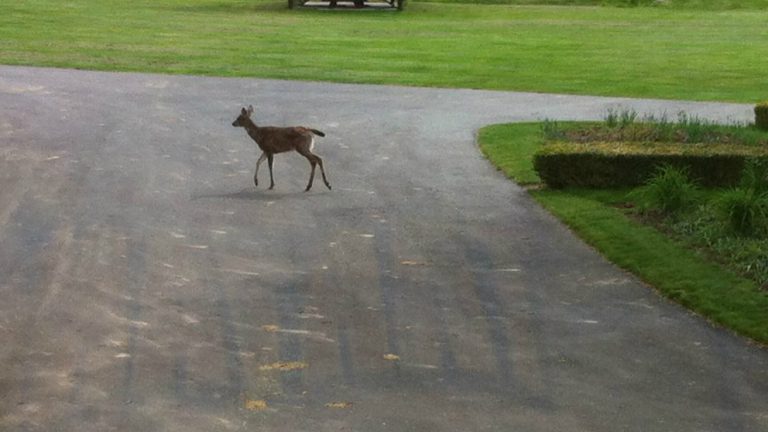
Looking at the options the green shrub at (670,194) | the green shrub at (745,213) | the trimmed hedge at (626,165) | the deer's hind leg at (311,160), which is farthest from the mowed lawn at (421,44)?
the green shrub at (745,213)

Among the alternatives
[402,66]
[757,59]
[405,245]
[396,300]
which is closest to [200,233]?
[405,245]

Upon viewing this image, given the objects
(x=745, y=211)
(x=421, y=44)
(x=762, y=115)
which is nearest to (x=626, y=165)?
(x=745, y=211)

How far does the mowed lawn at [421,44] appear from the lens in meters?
31.7

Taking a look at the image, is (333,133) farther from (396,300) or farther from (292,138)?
(396,300)

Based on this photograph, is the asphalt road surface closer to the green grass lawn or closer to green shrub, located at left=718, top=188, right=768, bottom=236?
the green grass lawn

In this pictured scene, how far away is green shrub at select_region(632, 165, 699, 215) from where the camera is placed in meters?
16.4

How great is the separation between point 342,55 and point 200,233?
21161 millimetres

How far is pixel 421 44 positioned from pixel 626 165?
21.1 meters

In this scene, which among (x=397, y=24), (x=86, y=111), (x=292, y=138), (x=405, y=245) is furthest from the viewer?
(x=397, y=24)

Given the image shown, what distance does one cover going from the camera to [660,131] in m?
20.1

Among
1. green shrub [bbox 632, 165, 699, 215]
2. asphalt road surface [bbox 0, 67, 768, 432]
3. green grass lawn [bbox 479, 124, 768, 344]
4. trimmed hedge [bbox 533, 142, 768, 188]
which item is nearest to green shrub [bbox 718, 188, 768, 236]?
green grass lawn [bbox 479, 124, 768, 344]

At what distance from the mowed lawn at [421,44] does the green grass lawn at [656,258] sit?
11.7 meters

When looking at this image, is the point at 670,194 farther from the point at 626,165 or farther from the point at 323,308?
the point at 323,308

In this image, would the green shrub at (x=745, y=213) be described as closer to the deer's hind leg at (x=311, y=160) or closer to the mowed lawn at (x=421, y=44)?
the deer's hind leg at (x=311, y=160)
